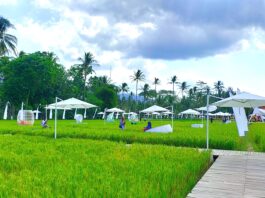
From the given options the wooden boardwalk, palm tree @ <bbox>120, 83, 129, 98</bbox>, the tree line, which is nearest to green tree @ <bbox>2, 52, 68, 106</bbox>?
the tree line

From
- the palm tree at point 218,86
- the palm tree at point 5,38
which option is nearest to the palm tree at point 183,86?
the palm tree at point 218,86

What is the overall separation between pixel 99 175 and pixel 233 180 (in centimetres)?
275

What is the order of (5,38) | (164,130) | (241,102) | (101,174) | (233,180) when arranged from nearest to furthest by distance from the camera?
(101,174) < (233,180) < (241,102) < (164,130) < (5,38)

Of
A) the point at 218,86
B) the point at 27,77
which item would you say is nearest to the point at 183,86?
the point at 218,86

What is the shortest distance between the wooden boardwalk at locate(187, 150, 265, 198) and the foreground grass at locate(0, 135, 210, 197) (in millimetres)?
325

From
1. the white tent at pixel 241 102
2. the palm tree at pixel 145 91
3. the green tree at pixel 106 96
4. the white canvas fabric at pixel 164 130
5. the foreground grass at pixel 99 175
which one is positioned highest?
the palm tree at pixel 145 91

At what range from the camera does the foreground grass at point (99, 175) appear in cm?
528

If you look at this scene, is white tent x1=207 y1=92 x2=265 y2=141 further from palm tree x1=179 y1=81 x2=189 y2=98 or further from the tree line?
palm tree x1=179 y1=81 x2=189 y2=98

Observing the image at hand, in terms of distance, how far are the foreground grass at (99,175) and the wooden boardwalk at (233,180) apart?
0.32m

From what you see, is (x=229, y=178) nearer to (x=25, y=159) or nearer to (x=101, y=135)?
(x=25, y=159)

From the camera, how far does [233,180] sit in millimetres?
7258

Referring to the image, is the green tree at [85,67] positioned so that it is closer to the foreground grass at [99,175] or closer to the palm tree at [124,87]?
the palm tree at [124,87]

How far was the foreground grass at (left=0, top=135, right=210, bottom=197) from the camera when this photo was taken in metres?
5.28

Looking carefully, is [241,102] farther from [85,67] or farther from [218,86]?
[218,86]
